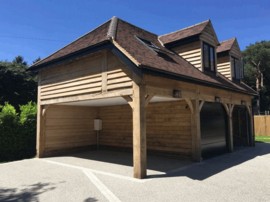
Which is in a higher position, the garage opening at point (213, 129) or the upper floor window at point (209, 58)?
the upper floor window at point (209, 58)

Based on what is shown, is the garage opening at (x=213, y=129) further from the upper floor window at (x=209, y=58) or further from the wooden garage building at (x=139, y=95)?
the upper floor window at (x=209, y=58)

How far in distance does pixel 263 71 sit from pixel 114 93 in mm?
40636

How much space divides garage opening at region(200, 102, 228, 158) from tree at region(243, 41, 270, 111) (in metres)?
31.3

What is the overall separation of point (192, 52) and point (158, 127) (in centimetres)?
422

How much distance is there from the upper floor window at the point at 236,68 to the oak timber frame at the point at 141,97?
403cm

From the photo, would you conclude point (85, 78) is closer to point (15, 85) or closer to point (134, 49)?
point (134, 49)

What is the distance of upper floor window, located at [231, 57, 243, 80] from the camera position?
15.7 m

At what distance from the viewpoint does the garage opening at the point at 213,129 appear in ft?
34.7

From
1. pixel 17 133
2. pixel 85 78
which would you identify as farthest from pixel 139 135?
pixel 17 133

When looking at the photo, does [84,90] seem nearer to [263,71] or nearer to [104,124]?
[104,124]

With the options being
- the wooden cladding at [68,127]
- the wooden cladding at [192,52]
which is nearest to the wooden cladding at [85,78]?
the wooden cladding at [68,127]

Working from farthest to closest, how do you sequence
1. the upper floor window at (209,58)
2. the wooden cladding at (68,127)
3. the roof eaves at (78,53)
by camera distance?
the upper floor window at (209,58) → the wooden cladding at (68,127) → the roof eaves at (78,53)

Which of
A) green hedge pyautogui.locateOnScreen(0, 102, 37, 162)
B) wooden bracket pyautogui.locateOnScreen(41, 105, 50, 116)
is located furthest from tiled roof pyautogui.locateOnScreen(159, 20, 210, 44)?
green hedge pyautogui.locateOnScreen(0, 102, 37, 162)

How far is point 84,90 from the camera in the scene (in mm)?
9320
